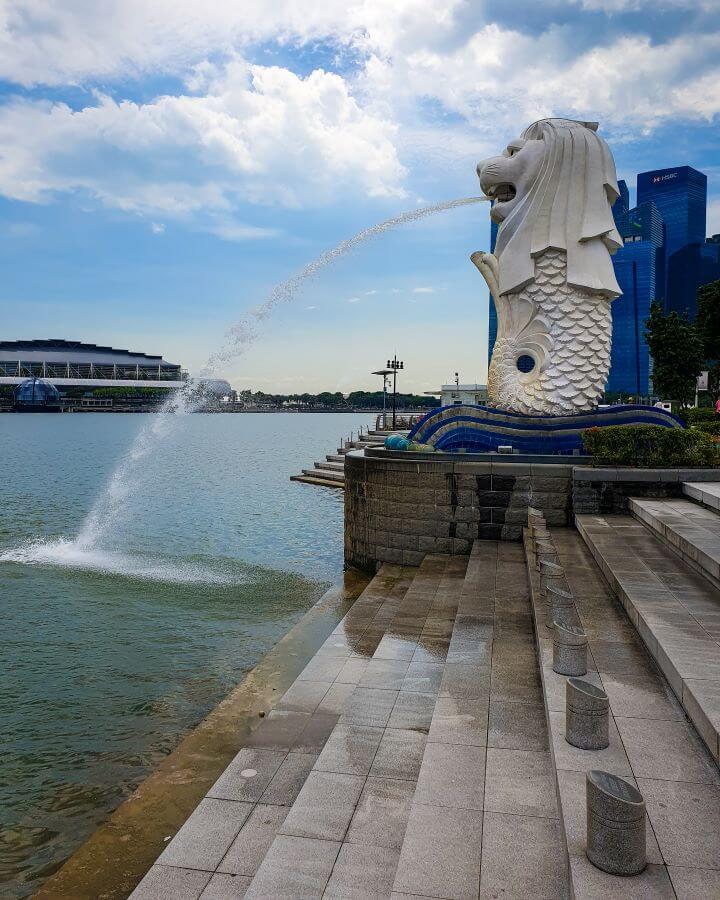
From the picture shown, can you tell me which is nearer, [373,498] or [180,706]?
[180,706]

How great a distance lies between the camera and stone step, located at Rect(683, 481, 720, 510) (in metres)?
9.95

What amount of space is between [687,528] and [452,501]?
14.7 feet

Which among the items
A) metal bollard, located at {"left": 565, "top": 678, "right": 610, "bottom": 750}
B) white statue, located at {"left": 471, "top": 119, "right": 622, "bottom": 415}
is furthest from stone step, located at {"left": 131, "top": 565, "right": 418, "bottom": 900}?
white statue, located at {"left": 471, "top": 119, "right": 622, "bottom": 415}

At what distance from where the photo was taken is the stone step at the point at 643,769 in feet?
11.1

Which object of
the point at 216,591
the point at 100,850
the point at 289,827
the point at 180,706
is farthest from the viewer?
the point at 216,591

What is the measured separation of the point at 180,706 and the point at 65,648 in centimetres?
290

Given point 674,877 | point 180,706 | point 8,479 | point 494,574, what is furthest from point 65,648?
point 8,479

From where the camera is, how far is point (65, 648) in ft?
33.1

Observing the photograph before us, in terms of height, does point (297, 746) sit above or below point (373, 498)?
below

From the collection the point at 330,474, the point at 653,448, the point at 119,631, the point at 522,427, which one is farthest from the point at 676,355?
the point at 119,631

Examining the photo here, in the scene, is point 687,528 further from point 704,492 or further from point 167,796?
point 167,796

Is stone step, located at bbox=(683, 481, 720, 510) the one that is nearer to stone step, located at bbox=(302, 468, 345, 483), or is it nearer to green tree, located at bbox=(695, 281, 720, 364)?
stone step, located at bbox=(302, 468, 345, 483)

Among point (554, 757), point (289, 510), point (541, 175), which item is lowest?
point (289, 510)

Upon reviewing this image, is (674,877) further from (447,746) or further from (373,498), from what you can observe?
(373,498)
